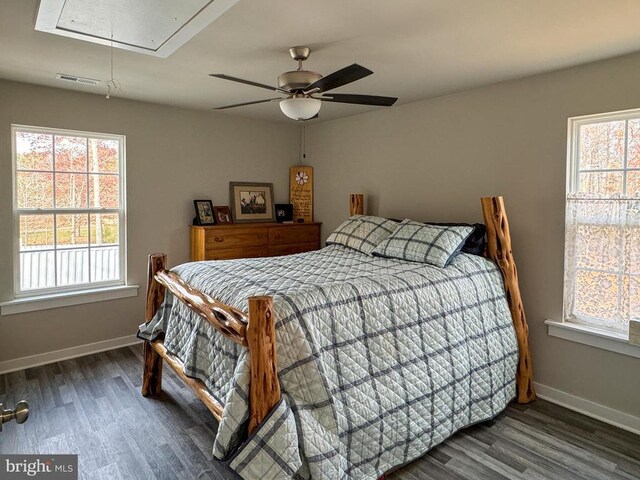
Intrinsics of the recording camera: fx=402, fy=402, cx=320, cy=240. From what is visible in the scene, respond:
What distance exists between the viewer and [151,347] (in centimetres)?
280

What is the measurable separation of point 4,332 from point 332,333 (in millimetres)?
2942

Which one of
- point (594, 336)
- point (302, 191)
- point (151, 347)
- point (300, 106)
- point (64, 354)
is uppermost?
point (300, 106)

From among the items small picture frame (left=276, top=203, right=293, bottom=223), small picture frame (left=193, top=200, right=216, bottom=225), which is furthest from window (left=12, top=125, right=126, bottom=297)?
small picture frame (left=276, top=203, right=293, bottom=223)

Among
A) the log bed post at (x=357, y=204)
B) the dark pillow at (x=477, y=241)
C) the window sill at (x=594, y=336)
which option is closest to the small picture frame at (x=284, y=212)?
the log bed post at (x=357, y=204)

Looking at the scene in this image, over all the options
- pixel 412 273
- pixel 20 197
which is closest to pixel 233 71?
pixel 412 273

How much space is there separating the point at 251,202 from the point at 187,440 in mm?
2765

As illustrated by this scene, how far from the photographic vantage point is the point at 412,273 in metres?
2.49

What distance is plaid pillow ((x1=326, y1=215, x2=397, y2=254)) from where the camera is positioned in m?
3.32

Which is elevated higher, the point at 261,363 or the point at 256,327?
the point at 256,327

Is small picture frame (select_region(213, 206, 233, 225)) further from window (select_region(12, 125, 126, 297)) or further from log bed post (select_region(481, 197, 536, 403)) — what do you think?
log bed post (select_region(481, 197, 536, 403))

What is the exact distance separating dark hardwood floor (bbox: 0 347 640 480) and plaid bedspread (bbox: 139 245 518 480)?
Result: 16 centimetres

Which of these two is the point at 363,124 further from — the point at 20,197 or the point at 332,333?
the point at 20,197

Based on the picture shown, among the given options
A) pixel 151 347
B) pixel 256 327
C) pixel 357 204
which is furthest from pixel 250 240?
pixel 256 327

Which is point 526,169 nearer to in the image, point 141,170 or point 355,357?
point 355,357
